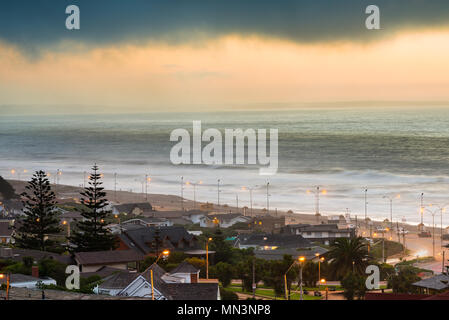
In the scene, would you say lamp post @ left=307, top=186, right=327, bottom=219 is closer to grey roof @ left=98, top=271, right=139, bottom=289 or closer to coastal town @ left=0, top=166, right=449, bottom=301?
coastal town @ left=0, top=166, right=449, bottom=301

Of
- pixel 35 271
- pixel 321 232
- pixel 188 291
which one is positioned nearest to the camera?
pixel 188 291

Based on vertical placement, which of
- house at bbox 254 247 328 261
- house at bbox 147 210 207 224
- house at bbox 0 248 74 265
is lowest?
house at bbox 254 247 328 261

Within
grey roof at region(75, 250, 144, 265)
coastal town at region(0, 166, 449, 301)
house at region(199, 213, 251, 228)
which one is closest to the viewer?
coastal town at region(0, 166, 449, 301)

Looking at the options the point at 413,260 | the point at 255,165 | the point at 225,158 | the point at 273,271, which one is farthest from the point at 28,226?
the point at 225,158

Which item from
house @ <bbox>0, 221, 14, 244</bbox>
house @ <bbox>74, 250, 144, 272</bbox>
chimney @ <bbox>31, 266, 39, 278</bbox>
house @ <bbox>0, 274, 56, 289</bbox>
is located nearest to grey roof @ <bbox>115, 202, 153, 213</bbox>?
house @ <bbox>0, 221, 14, 244</bbox>

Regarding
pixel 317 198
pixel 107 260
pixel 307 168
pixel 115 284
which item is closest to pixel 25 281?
pixel 115 284

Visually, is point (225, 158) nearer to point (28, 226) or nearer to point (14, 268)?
point (28, 226)

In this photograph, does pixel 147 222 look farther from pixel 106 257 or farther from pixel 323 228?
pixel 106 257
